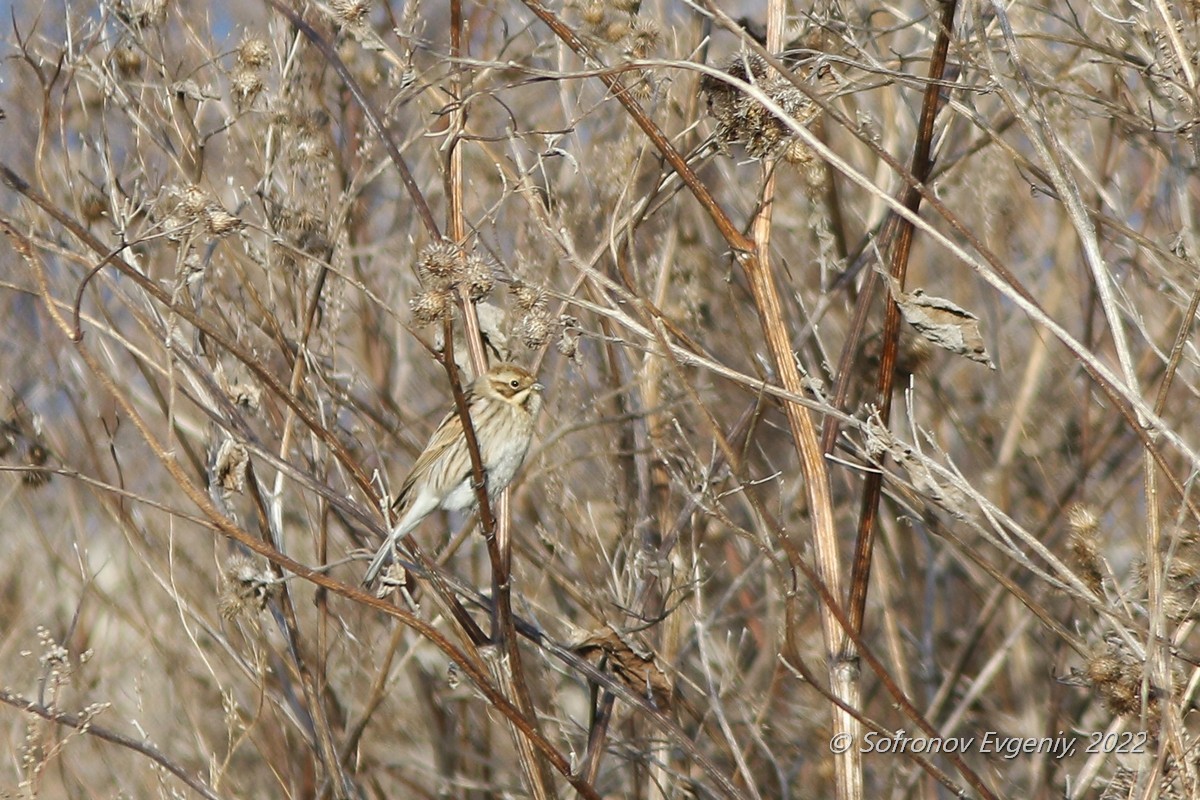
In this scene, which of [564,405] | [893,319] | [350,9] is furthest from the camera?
[564,405]

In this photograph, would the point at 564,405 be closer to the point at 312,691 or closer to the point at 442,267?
the point at 312,691

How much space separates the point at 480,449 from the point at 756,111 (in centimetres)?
178

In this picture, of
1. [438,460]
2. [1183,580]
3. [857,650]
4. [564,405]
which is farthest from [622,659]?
[564,405]

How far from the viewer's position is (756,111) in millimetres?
2365

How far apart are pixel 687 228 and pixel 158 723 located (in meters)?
2.78

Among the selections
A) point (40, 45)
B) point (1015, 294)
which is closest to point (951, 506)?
point (1015, 294)

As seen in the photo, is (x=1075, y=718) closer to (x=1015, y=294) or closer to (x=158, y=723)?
(x=1015, y=294)

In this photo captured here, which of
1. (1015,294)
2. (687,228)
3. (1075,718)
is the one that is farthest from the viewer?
(687,228)

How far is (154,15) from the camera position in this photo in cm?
334

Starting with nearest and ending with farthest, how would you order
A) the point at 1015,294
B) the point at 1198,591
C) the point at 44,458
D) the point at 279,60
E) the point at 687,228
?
the point at 1015,294 < the point at 1198,591 < the point at 279,60 < the point at 44,458 < the point at 687,228

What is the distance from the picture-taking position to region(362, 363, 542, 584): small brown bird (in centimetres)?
388

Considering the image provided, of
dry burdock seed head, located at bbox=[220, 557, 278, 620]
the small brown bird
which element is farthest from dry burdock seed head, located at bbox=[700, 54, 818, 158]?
the small brown bird

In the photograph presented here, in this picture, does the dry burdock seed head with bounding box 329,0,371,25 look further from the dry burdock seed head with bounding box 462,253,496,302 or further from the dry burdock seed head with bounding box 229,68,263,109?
the dry burdock seed head with bounding box 462,253,496,302

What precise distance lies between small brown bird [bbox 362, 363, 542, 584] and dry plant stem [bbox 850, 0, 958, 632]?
150 centimetres
